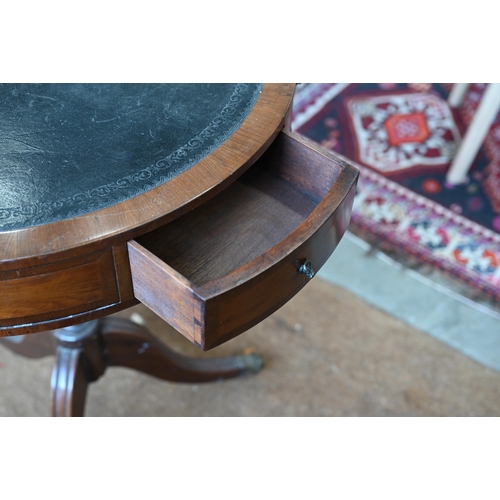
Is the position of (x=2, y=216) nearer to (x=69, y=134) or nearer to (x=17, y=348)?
(x=69, y=134)

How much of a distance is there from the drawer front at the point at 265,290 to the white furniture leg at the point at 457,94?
42.6 inches

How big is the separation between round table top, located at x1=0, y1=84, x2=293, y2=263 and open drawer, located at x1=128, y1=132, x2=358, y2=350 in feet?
0.12

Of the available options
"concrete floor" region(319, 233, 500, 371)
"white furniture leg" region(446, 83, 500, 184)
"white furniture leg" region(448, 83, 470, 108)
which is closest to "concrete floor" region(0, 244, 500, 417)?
"concrete floor" region(319, 233, 500, 371)

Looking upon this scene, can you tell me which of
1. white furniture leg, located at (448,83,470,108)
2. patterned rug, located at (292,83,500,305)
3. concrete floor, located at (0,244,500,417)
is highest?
white furniture leg, located at (448,83,470,108)

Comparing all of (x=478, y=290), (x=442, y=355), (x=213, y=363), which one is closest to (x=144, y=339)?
(x=213, y=363)

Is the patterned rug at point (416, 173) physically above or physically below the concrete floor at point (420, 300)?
above

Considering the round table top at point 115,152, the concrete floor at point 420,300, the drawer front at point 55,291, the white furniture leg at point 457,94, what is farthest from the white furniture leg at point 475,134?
→ the drawer front at point 55,291

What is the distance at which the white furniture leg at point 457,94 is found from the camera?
5.35 feet

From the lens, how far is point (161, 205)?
604mm

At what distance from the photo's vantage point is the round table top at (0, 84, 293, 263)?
1.92ft

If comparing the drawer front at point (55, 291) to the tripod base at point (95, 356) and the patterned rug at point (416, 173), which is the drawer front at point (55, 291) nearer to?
the tripod base at point (95, 356)

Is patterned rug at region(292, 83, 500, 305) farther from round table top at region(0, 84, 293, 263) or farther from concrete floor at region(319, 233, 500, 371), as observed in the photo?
round table top at region(0, 84, 293, 263)

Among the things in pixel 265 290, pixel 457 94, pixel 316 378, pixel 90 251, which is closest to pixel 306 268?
pixel 265 290

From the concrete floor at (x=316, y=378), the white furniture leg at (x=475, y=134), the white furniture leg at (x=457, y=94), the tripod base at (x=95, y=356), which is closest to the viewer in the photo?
the tripod base at (x=95, y=356)
